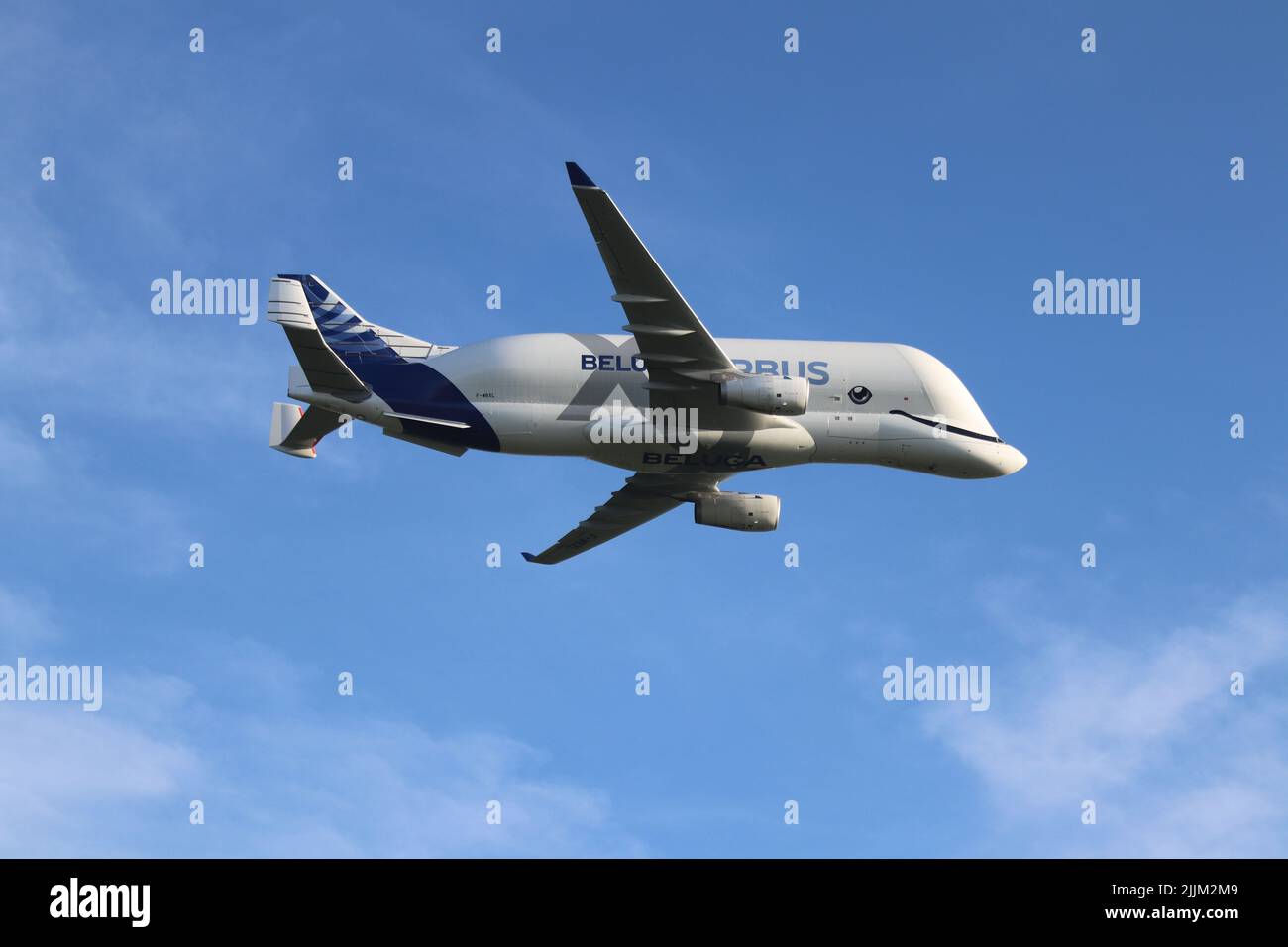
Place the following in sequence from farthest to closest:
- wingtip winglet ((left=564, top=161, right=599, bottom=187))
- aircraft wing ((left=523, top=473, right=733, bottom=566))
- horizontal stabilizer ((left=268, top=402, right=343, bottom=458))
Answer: aircraft wing ((left=523, top=473, right=733, bottom=566)) < horizontal stabilizer ((left=268, top=402, right=343, bottom=458)) < wingtip winglet ((left=564, top=161, right=599, bottom=187))

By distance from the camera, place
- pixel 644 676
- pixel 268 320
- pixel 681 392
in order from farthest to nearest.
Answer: pixel 644 676 < pixel 681 392 < pixel 268 320

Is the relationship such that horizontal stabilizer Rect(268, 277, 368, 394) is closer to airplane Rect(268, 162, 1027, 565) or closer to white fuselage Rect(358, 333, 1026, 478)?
airplane Rect(268, 162, 1027, 565)

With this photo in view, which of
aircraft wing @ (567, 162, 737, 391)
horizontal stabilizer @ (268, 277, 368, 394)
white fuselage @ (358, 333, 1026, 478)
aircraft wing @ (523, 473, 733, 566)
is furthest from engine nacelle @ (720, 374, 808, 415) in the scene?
horizontal stabilizer @ (268, 277, 368, 394)

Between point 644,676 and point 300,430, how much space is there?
15278 millimetres

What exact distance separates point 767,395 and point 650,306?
16.5 feet

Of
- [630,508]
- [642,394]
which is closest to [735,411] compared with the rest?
[642,394]

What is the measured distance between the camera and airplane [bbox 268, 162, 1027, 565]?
47000 millimetres

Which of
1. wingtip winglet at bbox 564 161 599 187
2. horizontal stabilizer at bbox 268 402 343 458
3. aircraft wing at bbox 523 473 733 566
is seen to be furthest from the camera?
aircraft wing at bbox 523 473 733 566

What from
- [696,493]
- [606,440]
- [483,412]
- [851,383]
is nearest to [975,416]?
[851,383]

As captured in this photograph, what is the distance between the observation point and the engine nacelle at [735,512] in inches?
2146

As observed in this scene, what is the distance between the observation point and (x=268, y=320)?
145 ft

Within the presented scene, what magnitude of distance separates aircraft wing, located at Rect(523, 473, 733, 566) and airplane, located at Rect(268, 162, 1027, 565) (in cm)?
91

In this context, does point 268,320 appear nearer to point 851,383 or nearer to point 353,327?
point 353,327

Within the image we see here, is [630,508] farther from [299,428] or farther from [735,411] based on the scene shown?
[299,428]
